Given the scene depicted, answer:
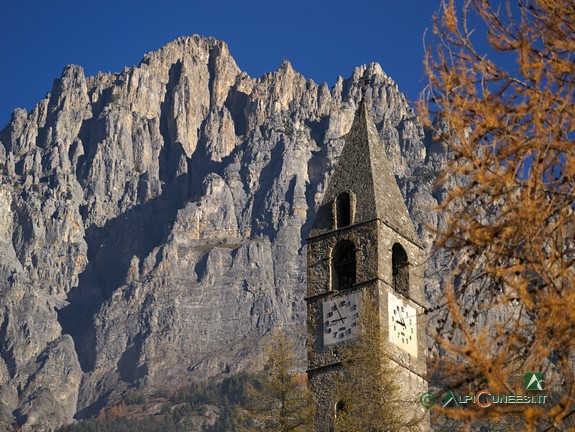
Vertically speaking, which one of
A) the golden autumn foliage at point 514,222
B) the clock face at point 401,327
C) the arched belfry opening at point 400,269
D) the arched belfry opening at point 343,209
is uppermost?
the arched belfry opening at point 343,209

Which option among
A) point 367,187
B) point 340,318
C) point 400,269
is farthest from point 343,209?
point 340,318

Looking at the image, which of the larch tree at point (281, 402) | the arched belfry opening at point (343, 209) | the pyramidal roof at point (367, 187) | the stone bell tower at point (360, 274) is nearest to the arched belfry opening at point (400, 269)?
the stone bell tower at point (360, 274)

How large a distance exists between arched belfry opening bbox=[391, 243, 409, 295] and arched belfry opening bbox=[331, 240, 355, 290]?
142cm

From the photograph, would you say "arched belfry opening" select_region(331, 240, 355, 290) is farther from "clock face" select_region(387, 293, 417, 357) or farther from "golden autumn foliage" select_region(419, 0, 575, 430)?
"golden autumn foliage" select_region(419, 0, 575, 430)

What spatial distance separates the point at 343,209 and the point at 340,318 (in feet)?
15.1

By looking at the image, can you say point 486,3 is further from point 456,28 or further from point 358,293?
point 358,293

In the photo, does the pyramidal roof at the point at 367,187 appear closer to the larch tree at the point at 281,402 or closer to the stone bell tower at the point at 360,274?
the stone bell tower at the point at 360,274

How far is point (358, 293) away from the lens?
41.2 m

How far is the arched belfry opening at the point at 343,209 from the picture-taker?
43594mm

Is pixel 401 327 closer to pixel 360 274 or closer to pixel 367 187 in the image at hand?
pixel 360 274

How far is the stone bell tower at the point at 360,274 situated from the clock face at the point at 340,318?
0.03 meters

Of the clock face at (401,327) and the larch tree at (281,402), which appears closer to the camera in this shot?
the larch tree at (281,402)

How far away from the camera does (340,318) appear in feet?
135

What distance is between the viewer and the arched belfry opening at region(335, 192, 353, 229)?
1716 inches
